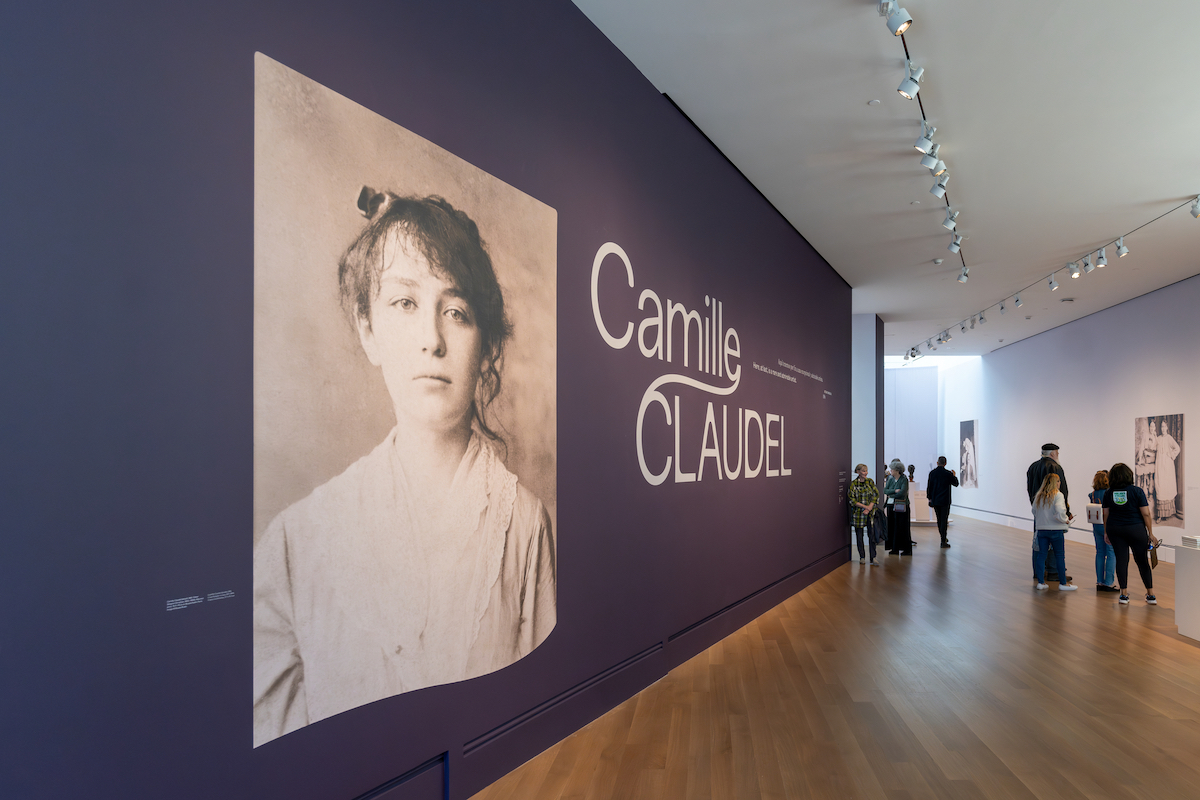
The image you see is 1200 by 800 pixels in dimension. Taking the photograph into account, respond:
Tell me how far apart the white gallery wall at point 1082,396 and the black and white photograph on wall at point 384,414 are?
9555 mm

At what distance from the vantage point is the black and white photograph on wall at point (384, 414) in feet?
7.45

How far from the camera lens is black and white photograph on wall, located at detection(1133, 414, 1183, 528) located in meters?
10.7

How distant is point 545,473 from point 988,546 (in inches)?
485

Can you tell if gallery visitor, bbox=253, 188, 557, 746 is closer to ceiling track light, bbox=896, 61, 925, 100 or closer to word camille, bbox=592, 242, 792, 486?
word camille, bbox=592, 242, 792, 486

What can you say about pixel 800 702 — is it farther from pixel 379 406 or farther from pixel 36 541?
pixel 36 541

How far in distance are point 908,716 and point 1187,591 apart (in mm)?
4096

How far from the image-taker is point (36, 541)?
1.69 meters

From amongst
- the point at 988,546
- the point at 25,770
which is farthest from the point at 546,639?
the point at 988,546

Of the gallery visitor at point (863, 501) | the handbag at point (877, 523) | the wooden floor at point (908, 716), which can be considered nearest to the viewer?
the wooden floor at point (908, 716)

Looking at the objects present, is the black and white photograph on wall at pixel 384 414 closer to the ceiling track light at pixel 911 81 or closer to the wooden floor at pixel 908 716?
the wooden floor at pixel 908 716

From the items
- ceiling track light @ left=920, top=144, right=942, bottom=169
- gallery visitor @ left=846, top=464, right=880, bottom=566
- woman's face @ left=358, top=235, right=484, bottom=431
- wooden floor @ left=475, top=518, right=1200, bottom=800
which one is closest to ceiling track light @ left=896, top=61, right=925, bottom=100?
ceiling track light @ left=920, top=144, right=942, bottom=169

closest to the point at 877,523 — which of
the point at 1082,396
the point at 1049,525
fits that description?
the point at 1049,525

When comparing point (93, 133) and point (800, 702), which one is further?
point (800, 702)

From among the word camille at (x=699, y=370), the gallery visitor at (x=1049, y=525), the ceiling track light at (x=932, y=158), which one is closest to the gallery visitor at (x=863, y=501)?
the gallery visitor at (x=1049, y=525)
